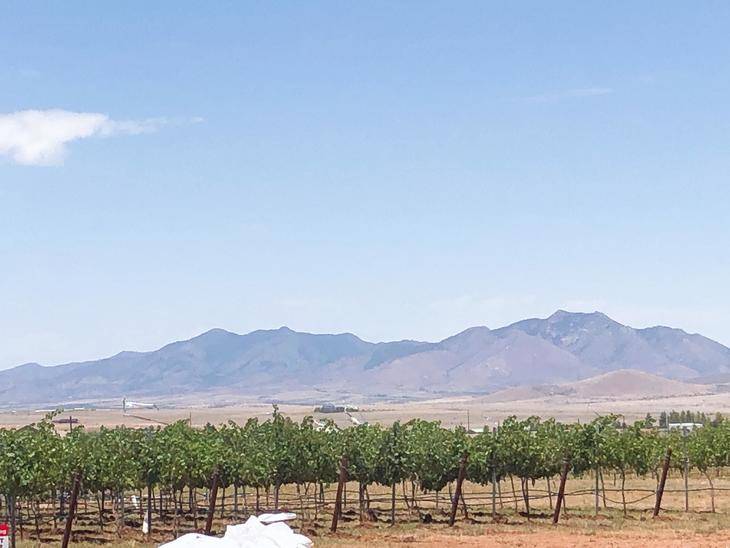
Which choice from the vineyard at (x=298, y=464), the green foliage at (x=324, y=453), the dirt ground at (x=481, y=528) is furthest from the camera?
the green foliage at (x=324, y=453)

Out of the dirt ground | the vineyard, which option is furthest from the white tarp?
the vineyard

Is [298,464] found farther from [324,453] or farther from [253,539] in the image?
[253,539]

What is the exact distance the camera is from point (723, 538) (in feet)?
99.5

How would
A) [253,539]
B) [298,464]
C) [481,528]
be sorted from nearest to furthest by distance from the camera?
[253,539] < [481,528] < [298,464]

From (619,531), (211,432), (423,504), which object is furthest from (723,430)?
(211,432)

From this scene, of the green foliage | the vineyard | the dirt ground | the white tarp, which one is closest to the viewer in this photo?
the white tarp

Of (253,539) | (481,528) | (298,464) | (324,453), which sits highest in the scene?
(324,453)

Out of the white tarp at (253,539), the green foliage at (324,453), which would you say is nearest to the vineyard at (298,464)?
the green foliage at (324,453)

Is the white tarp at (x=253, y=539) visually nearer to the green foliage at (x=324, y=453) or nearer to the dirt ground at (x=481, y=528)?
the dirt ground at (x=481, y=528)

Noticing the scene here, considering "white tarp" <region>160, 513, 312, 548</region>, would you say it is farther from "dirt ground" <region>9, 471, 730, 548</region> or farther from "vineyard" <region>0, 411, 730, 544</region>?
"vineyard" <region>0, 411, 730, 544</region>

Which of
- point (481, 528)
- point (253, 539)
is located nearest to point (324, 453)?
point (481, 528)

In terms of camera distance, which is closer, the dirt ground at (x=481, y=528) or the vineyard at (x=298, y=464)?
the dirt ground at (x=481, y=528)

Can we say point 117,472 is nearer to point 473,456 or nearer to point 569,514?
point 473,456

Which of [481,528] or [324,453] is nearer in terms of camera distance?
[481,528]
